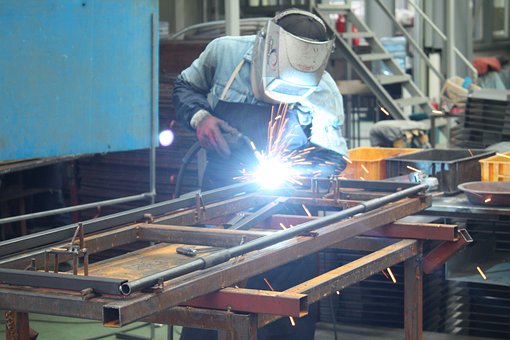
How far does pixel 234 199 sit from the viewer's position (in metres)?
3.41

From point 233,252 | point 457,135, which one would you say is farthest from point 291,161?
point 457,135

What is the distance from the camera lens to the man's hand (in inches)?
158

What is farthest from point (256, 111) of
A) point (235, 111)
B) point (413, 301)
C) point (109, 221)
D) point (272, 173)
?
Answer: point (109, 221)

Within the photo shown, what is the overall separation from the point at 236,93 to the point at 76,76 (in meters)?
0.89

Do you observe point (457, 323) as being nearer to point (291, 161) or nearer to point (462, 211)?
point (462, 211)

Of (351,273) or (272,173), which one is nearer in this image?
(351,273)

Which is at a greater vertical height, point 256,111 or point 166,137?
point 256,111

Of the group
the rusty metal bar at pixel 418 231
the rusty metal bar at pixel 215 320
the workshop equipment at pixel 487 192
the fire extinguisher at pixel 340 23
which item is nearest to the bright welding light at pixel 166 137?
the workshop equipment at pixel 487 192

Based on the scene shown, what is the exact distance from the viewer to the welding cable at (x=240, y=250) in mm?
2059

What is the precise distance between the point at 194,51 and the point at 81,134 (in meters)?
2.13

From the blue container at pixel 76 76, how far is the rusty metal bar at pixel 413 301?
6.58ft

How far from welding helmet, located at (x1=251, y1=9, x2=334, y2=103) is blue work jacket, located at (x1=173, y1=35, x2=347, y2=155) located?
574 mm

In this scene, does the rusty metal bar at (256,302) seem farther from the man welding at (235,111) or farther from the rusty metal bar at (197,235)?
the man welding at (235,111)

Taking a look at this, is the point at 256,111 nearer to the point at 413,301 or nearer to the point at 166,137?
the point at 413,301
